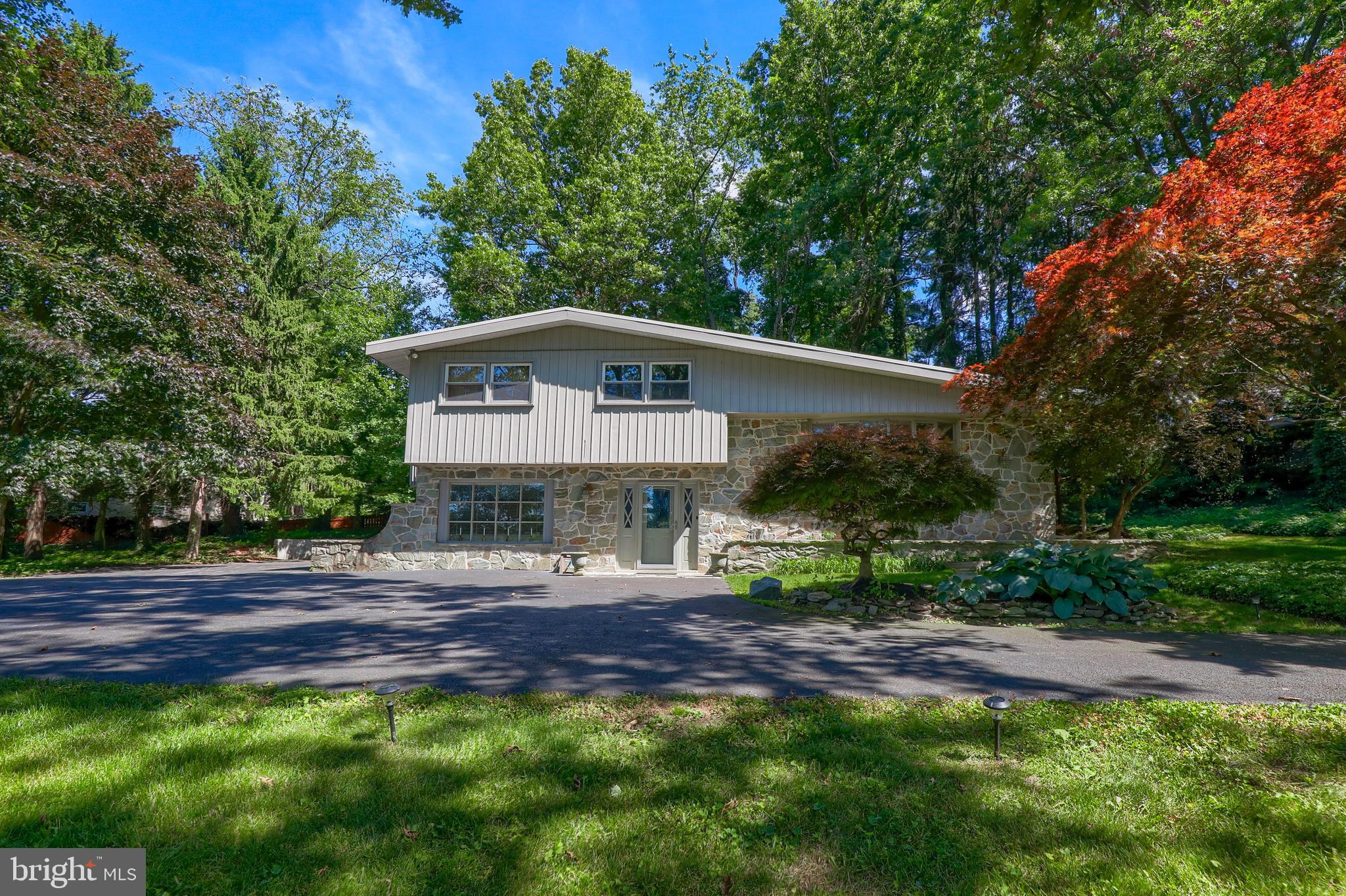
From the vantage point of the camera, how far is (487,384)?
43.6 ft

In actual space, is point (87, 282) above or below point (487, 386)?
above

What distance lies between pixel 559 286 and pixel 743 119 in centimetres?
955

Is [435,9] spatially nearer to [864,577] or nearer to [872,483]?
[872,483]

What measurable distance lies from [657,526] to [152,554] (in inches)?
596

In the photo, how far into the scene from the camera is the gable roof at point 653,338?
473 inches

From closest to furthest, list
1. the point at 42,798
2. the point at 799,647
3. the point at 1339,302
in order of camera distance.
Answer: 1. the point at 42,798
2. the point at 799,647
3. the point at 1339,302

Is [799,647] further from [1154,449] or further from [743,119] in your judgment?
[743,119]

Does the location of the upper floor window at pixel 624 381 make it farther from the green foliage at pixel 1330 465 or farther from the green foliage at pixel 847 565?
the green foliage at pixel 1330 465

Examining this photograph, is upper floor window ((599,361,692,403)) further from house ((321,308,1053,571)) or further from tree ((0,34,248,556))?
tree ((0,34,248,556))

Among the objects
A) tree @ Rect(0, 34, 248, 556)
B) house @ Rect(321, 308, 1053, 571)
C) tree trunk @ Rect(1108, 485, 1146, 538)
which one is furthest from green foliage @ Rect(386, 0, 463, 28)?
tree trunk @ Rect(1108, 485, 1146, 538)

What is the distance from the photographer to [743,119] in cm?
2286

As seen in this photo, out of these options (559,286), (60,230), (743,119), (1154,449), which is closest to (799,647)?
(1154,449)

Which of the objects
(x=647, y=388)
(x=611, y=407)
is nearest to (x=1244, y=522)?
(x=647, y=388)

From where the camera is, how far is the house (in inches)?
492
